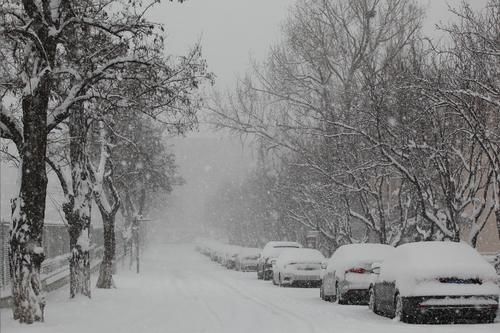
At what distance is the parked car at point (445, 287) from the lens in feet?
44.2

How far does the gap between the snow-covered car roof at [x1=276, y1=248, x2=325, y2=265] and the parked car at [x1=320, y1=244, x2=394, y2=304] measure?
775 cm

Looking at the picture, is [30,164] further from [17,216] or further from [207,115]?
[207,115]

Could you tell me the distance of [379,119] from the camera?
2366 cm

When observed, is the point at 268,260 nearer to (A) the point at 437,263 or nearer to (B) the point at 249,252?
(B) the point at 249,252

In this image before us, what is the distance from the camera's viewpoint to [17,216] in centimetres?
1362

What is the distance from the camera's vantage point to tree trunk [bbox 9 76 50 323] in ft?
44.5

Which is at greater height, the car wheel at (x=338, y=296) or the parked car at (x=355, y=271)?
the parked car at (x=355, y=271)

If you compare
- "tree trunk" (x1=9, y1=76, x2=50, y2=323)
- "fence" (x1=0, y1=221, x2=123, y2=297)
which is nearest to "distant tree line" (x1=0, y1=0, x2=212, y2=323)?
"tree trunk" (x1=9, y1=76, x2=50, y2=323)

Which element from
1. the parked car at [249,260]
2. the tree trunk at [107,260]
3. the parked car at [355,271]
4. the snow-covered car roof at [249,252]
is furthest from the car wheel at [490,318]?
the snow-covered car roof at [249,252]

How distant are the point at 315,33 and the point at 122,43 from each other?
1941 cm

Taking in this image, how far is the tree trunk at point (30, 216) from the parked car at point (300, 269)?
14605 mm

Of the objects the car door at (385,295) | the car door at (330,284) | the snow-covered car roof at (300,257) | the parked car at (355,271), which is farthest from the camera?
the snow-covered car roof at (300,257)

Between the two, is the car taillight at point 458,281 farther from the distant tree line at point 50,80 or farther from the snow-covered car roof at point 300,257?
the snow-covered car roof at point 300,257

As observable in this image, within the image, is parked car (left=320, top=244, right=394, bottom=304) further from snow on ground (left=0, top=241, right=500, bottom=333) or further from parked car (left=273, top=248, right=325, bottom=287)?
parked car (left=273, top=248, right=325, bottom=287)
